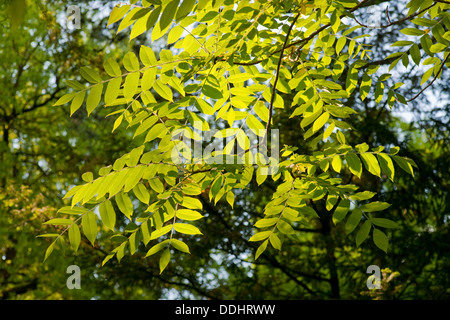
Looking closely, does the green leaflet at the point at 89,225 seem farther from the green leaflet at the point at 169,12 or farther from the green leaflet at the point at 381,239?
the green leaflet at the point at 381,239

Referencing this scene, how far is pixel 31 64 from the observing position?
1190cm

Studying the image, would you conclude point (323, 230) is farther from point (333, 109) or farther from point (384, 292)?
point (333, 109)

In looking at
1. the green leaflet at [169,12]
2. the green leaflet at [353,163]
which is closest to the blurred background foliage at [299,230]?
the green leaflet at [353,163]

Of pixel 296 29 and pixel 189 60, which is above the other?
pixel 296 29

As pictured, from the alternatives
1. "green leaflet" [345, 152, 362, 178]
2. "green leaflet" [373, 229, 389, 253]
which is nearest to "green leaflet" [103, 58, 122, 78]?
"green leaflet" [345, 152, 362, 178]

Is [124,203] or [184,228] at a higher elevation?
[124,203]

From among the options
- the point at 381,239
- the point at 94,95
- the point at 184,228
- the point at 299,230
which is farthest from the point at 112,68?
the point at 299,230

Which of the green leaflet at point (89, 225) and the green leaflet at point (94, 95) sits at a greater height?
the green leaflet at point (94, 95)

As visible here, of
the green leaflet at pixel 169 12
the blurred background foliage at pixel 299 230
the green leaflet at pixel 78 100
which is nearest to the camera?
the green leaflet at pixel 169 12

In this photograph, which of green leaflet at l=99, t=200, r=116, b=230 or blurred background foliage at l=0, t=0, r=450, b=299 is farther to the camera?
blurred background foliage at l=0, t=0, r=450, b=299

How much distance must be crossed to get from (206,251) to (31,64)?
8137 millimetres

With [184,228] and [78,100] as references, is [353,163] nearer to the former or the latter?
[184,228]

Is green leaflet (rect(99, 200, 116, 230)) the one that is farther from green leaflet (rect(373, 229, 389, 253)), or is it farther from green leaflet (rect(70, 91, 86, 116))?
green leaflet (rect(373, 229, 389, 253))
